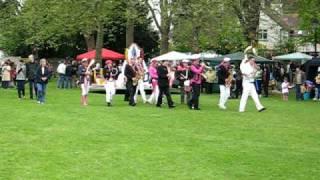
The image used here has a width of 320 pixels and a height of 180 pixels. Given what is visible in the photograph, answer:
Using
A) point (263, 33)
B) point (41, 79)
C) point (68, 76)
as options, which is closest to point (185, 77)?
point (41, 79)

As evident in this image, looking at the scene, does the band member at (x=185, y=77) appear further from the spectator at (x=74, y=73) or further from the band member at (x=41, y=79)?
the spectator at (x=74, y=73)

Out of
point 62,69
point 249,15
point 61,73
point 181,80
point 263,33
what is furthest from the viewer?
point 263,33

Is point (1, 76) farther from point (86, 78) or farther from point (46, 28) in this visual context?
point (86, 78)

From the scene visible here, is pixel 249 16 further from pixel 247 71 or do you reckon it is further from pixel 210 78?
pixel 247 71

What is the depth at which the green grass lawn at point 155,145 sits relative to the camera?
995cm

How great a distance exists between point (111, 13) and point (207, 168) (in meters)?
29.4

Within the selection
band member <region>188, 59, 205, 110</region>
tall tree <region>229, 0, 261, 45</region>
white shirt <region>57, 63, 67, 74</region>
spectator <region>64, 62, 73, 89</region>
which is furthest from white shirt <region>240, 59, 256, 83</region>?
spectator <region>64, 62, 73, 89</region>

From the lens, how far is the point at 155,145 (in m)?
12.6

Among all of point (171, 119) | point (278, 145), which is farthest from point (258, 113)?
point (278, 145)

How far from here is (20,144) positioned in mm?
12562

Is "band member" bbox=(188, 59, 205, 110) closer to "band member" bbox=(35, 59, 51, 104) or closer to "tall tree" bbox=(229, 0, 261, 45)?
"band member" bbox=(35, 59, 51, 104)

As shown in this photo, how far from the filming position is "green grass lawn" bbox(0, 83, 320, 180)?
32.7ft

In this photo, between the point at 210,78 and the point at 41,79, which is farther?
the point at 210,78

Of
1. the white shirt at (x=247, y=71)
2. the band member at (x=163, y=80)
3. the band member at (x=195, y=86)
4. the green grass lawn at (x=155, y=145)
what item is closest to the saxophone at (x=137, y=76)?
the band member at (x=163, y=80)
